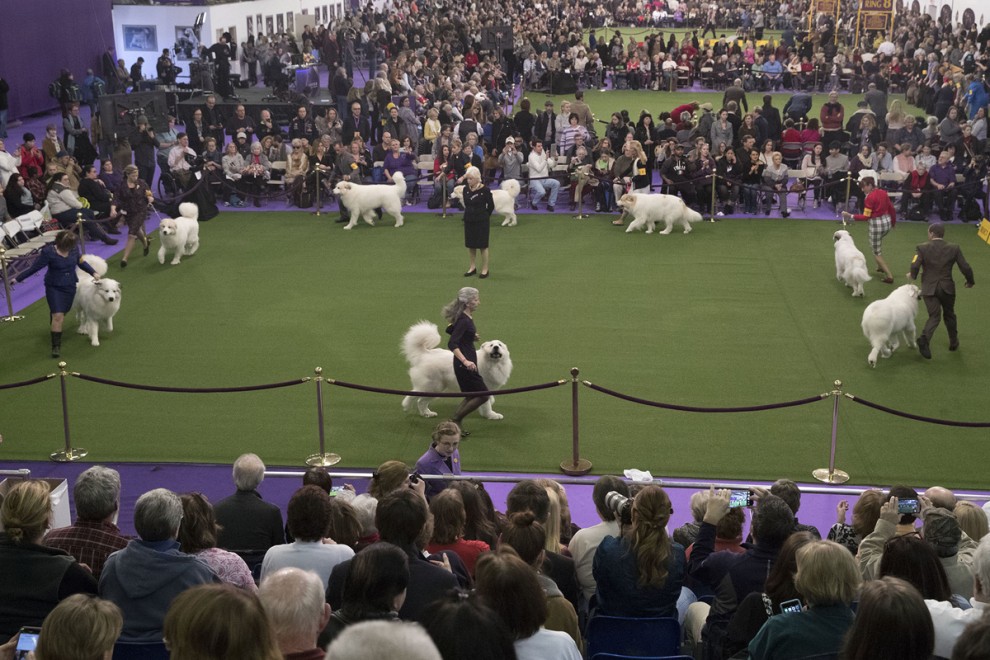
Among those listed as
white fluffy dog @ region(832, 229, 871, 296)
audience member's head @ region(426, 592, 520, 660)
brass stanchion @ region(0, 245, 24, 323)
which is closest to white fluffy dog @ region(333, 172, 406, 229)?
brass stanchion @ region(0, 245, 24, 323)

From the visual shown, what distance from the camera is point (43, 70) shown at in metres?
29.5

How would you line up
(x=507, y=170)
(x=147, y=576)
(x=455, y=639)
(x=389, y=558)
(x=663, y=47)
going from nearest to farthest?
1. (x=455, y=639)
2. (x=389, y=558)
3. (x=147, y=576)
4. (x=507, y=170)
5. (x=663, y=47)

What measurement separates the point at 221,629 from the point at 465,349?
22.2 ft

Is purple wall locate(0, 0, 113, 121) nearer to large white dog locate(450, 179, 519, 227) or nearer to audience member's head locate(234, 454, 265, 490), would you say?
large white dog locate(450, 179, 519, 227)

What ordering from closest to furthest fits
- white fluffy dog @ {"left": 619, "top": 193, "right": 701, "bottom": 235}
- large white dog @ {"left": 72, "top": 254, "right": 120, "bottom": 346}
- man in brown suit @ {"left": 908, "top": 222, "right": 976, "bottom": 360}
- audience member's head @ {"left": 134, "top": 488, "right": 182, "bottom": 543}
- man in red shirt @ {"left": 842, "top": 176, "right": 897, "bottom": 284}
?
audience member's head @ {"left": 134, "top": 488, "right": 182, "bottom": 543}, man in brown suit @ {"left": 908, "top": 222, "right": 976, "bottom": 360}, large white dog @ {"left": 72, "top": 254, "right": 120, "bottom": 346}, man in red shirt @ {"left": 842, "top": 176, "right": 897, "bottom": 284}, white fluffy dog @ {"left": 619, "top": 193, "right": 701, "bottom": 235}

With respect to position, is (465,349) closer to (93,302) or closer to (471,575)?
(471,575)

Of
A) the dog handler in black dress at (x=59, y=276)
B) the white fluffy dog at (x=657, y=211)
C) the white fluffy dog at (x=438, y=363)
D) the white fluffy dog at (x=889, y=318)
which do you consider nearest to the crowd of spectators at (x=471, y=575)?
the white fluffy dog at (x=438, y=363)

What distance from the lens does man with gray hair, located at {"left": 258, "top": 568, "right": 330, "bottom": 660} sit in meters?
4.22

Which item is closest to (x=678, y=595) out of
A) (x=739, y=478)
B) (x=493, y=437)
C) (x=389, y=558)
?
(x=389, y=558)

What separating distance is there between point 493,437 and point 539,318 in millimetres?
3460

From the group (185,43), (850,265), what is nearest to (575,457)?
(850,265)

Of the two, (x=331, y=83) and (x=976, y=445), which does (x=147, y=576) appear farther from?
(x=331, y=83)

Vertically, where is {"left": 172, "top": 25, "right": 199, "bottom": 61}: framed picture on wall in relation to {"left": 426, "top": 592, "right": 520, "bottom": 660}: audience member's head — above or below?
above

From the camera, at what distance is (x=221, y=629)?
3.54 metres
